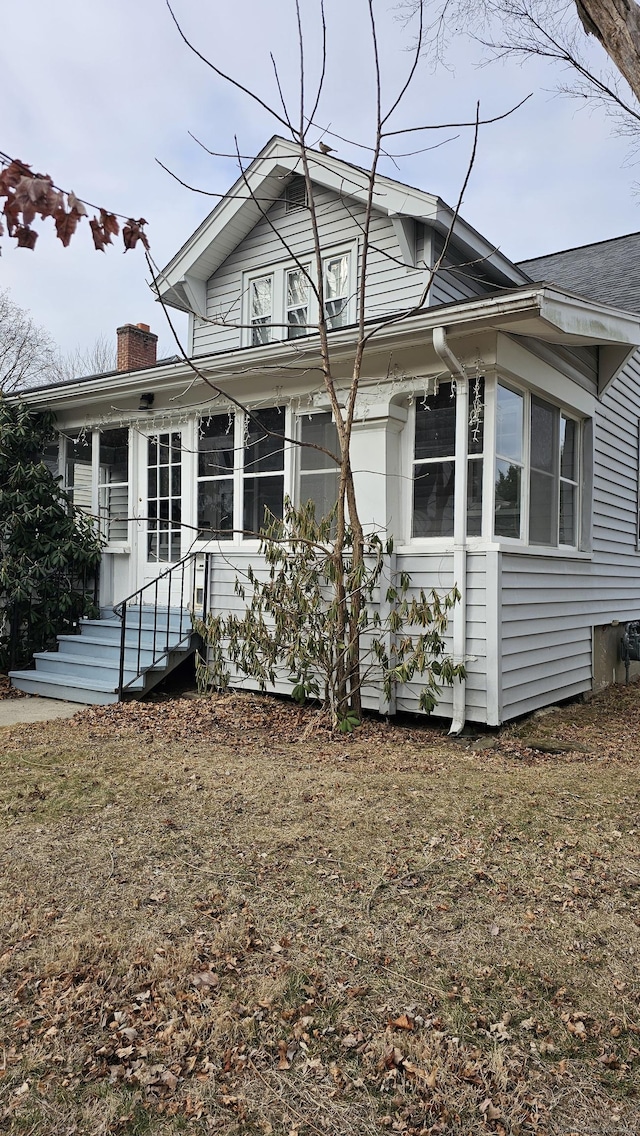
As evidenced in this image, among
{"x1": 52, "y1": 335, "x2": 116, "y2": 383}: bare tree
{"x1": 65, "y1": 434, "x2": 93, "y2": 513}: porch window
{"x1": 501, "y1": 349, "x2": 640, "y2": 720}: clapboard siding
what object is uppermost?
{"x1": 52, "y1": 335, "x2": 116, "y2": 383}: bare tree

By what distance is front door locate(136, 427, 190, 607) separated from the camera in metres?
8.27

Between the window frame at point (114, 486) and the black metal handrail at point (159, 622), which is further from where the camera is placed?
the window frame at point (114, 486)

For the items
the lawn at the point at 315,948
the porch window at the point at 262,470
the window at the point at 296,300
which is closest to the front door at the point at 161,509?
the porch window at the point at 262,470

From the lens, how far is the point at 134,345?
448 inches

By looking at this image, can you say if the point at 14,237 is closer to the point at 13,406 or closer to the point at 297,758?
the point at 297,758

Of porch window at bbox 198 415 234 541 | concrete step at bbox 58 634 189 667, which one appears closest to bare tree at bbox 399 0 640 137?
porch window at bbox 198 415 234 541

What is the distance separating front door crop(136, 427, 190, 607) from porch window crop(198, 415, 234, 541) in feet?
0.95

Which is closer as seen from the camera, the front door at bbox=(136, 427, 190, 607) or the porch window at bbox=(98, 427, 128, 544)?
the front door at bbox=(136, 427, 190, 607)

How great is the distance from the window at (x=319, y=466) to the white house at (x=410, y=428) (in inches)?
1.0

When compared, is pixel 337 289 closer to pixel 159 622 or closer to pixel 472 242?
pixel 472 242

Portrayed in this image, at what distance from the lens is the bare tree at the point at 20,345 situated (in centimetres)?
2527

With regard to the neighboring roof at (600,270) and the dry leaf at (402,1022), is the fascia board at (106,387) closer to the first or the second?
the neighboring roof at (600,270)

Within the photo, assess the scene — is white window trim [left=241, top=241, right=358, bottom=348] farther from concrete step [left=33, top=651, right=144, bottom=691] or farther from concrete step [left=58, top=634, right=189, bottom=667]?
concrete step [left=33, top=651, right=144, bottom=691]

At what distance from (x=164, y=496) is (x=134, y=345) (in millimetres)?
4155
